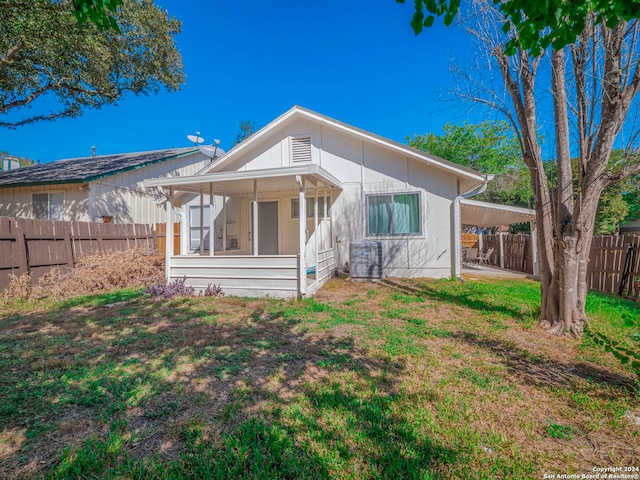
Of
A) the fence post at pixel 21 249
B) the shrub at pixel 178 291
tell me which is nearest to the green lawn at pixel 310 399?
the shrub at pixel 178 291

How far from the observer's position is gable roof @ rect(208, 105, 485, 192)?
863 cm

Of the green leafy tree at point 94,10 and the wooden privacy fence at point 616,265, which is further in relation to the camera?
the wooden privacy fence at point 616,265

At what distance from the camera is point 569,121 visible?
4.45m

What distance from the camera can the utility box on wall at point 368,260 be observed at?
8.91m

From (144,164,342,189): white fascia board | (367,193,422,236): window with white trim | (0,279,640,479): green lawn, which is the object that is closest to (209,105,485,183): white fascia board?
(367,193,422,236): window with white trim

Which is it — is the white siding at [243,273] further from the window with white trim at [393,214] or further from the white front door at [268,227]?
the window with white trim at [393,214]

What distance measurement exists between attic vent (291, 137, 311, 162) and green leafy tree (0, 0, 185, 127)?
5813mm

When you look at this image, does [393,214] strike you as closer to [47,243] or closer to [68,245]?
[68,245]

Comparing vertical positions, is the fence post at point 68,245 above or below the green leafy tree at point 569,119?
below

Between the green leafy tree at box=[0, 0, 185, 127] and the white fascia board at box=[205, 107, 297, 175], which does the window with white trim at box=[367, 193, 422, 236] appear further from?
the green leafy tree at box=[0, 0, 185, 127]

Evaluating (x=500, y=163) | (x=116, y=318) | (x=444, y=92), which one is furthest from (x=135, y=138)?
(x=500, y=163)

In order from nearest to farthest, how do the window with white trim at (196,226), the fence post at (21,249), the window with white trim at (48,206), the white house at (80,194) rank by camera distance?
the fence post at (21,249), the white house at (80,194), the window with white trim at (48,206), the window with white trim at (196,226)

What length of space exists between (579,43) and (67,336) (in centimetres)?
848

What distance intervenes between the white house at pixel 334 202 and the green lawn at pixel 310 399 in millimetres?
3324
